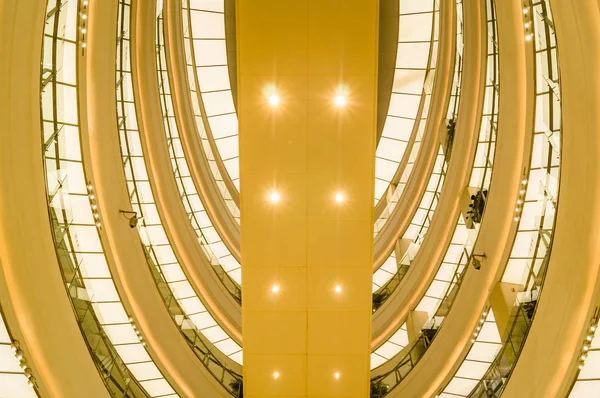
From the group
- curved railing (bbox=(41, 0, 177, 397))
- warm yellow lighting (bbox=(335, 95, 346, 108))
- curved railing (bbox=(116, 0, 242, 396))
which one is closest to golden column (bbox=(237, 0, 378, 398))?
warm yellow lighting (bbox=(335, 95, 346, 108))

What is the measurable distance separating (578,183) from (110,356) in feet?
35.9

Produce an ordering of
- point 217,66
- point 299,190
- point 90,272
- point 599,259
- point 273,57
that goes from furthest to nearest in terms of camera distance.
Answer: point 217,66 → point 90,272 → point 299,190 → point 273,57 → point 599,259

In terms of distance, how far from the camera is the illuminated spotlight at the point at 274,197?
1164cm

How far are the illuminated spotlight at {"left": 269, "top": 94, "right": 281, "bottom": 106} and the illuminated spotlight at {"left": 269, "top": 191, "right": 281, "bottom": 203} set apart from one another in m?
1.98

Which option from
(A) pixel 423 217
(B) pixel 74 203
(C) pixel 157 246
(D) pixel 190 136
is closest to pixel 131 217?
(B) pixel 74 203

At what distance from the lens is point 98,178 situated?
12383 mm

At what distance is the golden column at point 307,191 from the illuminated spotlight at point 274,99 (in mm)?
43

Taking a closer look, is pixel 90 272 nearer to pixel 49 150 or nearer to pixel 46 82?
pixel 49 150

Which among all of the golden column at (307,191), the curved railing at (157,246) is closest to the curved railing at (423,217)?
the curved railing at (157,246)

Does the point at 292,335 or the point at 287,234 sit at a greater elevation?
the point at 287,234

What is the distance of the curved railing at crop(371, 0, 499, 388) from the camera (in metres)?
14.7

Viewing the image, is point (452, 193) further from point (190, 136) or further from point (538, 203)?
point (190, 136)

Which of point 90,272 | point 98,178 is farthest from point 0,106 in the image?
point 90,272

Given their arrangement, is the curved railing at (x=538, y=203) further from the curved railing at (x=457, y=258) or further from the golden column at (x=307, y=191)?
the golden column at (x=307, y=191)
